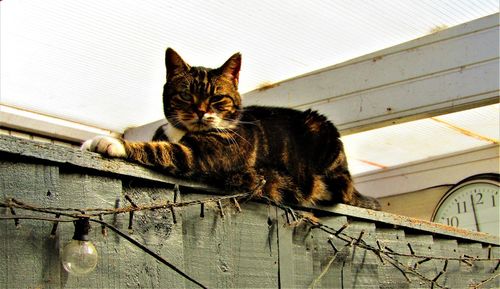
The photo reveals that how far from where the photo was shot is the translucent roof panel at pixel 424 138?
11.5ft

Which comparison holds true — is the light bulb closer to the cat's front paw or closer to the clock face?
the cat's front paw

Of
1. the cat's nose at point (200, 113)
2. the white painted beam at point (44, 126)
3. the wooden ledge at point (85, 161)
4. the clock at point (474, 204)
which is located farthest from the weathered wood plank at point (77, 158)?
the clock at point (474, 204)

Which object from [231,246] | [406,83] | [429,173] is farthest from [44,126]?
[429,173]

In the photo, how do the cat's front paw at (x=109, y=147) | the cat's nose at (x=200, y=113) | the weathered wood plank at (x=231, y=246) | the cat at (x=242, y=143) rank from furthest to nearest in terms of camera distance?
the cat's nose at (x=200, y=113), the cat at (x=242, y=143), the weathered wood plank at (x=231, y=246), the cat's front paw at (x=109, y=147)

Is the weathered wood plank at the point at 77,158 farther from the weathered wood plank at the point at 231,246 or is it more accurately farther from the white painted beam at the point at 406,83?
the white painted beam at the point at 406,83

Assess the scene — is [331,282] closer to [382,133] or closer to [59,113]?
[59,113]

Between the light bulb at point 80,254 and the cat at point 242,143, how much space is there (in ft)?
1.36

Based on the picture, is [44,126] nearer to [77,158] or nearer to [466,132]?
[77,158]

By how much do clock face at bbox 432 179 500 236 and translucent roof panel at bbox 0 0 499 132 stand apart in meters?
1.72

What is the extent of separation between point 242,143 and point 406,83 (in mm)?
1056

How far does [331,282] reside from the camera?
76.9 inches

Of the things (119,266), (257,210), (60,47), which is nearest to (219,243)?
(257,210)

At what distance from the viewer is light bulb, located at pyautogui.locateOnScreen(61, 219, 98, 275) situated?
114 cm

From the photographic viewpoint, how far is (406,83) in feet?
9.23
